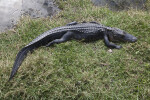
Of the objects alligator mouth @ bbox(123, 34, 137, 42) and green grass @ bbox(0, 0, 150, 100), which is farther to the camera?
alligator mouth @ bbox(123, 34, 137, 42)

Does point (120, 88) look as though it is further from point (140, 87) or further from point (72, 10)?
point (72, 10)

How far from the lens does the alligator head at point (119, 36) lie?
5047mm

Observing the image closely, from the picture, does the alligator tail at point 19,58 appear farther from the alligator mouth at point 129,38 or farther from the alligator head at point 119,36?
the alligator mouth at point 129,38

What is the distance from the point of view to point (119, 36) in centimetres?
511

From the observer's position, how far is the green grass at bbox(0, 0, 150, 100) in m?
3.75

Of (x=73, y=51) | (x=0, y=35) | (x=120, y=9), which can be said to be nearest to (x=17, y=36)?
(x=0, y=35)

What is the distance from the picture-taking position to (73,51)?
189 inches

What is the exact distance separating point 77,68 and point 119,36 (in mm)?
1683

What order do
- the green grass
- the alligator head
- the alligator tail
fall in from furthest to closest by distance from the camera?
the alligator head → the alligator tail → the green grass

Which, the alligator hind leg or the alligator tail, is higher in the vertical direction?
the alligator hind leg

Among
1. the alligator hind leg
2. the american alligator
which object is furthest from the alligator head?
the alligator hind leg

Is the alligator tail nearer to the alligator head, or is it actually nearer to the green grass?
the green grass

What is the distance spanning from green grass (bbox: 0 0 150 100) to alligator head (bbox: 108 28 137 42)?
0.53 ft

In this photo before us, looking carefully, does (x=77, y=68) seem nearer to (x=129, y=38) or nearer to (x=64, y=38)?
(x=64, y=38)
